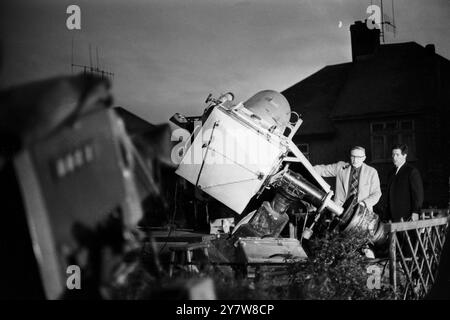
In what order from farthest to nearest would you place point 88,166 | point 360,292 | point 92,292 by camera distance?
point 360,292
point 92,292
point 88,166

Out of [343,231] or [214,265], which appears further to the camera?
[343,231]

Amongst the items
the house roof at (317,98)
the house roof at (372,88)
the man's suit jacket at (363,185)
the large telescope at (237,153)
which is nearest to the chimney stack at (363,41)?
the house roof at (372,88)

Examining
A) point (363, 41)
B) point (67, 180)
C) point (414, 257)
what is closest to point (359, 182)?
point (414, 257)

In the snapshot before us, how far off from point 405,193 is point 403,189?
0.06m

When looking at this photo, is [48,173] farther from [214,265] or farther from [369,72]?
[369,72]

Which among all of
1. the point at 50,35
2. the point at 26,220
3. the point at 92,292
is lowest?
the point at 92,292

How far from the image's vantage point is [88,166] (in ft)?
10.3

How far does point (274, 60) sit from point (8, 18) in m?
3.15

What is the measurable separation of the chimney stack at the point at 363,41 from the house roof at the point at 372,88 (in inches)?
9.1

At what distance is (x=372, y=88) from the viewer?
16109 mm

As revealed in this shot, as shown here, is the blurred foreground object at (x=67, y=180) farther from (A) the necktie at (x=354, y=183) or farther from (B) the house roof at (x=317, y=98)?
(B) the house roof at (x=317, y=98)

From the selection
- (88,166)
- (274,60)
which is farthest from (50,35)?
(274,60)

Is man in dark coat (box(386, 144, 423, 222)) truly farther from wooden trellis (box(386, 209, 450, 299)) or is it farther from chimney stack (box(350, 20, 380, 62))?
chimney stack (box(350, 20, 380, 62))

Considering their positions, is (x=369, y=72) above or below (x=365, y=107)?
above
